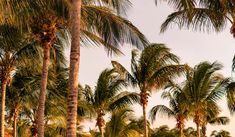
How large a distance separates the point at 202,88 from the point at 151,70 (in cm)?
340

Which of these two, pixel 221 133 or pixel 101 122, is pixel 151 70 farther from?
pixel 221 133

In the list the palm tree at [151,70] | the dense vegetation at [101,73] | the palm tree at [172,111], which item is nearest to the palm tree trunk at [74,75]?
the dense vegetation at [101,73]

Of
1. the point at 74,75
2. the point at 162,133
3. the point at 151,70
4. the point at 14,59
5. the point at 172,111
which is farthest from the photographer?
the point at 162,133

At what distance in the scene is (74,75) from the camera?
10789 mm

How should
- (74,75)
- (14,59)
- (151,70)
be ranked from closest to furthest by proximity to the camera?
(74,75) → (14,59) → (151,70)

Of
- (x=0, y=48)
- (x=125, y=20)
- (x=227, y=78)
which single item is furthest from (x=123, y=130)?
(x=125, y=20)

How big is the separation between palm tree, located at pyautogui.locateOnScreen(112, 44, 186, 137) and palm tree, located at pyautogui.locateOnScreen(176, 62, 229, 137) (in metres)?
2.16

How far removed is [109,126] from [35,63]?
27.9 ft

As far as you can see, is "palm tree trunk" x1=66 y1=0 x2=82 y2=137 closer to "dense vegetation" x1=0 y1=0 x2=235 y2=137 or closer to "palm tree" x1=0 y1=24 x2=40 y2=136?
"dense vegetation" x1=0 y1=0 x2=235 y2=137

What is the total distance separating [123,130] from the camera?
91.8ft

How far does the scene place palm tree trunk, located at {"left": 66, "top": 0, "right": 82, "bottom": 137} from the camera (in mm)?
10383

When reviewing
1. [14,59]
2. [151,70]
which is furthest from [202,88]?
[14,59]

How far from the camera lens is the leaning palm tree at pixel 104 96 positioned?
88.8 feet

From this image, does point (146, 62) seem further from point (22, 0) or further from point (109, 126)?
point (22, 0)
